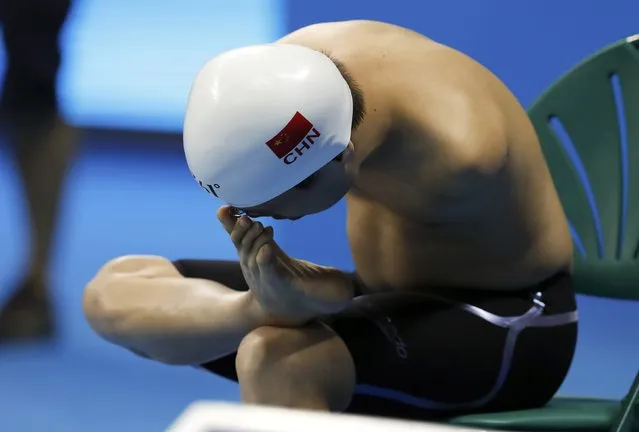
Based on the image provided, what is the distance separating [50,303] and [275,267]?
1.48 metres

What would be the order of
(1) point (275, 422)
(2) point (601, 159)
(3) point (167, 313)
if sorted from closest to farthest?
(1) point (275, 422) < (3) point (167, 313) < (2) point (601, 159)

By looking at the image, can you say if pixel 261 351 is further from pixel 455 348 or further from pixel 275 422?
pixel 275 422

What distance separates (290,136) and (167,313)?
33 cm

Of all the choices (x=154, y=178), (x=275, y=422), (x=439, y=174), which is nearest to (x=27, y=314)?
(x=154, y=178)

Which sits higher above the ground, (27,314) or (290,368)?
(290,368)

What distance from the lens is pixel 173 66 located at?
124 inches

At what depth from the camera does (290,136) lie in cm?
82

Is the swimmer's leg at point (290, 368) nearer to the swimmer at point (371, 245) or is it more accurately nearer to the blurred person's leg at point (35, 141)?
the swimmer at point (371, 245)

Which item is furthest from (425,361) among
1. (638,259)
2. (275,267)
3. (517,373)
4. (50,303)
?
(50,303)

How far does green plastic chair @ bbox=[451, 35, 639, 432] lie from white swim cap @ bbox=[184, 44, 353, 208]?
0.56m

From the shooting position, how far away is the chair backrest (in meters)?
1.25

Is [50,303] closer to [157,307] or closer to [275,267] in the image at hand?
[157,307]

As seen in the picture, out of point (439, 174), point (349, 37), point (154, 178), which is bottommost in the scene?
point (154, 178)

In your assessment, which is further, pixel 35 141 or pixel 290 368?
pixel 35 141
